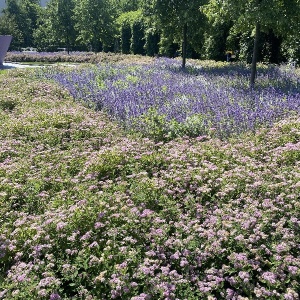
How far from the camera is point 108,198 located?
3762 mm

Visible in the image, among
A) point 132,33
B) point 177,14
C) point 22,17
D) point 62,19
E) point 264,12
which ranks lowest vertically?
point 264,12

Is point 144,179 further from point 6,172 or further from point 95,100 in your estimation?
point 95,100

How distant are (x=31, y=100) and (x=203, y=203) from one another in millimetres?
6205

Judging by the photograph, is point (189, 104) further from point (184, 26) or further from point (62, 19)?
point (62, 19)

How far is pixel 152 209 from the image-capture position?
3.83 meters

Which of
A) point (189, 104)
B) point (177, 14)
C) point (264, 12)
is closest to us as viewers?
point (189, 104)

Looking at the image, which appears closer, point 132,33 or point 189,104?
point 189,104

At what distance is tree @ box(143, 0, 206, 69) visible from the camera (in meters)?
14.5

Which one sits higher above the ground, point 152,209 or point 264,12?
point 264,12

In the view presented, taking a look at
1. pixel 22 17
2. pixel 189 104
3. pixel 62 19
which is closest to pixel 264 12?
pixel 189 104

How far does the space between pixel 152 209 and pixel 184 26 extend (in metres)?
13.3

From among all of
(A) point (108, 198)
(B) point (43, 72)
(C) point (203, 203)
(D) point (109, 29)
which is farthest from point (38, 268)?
(D) point (109, 29)

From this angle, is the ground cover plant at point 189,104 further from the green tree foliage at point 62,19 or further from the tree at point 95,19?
the green tree foliage at point 62,19

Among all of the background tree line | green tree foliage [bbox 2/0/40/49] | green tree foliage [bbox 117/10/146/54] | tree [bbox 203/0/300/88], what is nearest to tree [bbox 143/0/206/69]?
the background tree line
